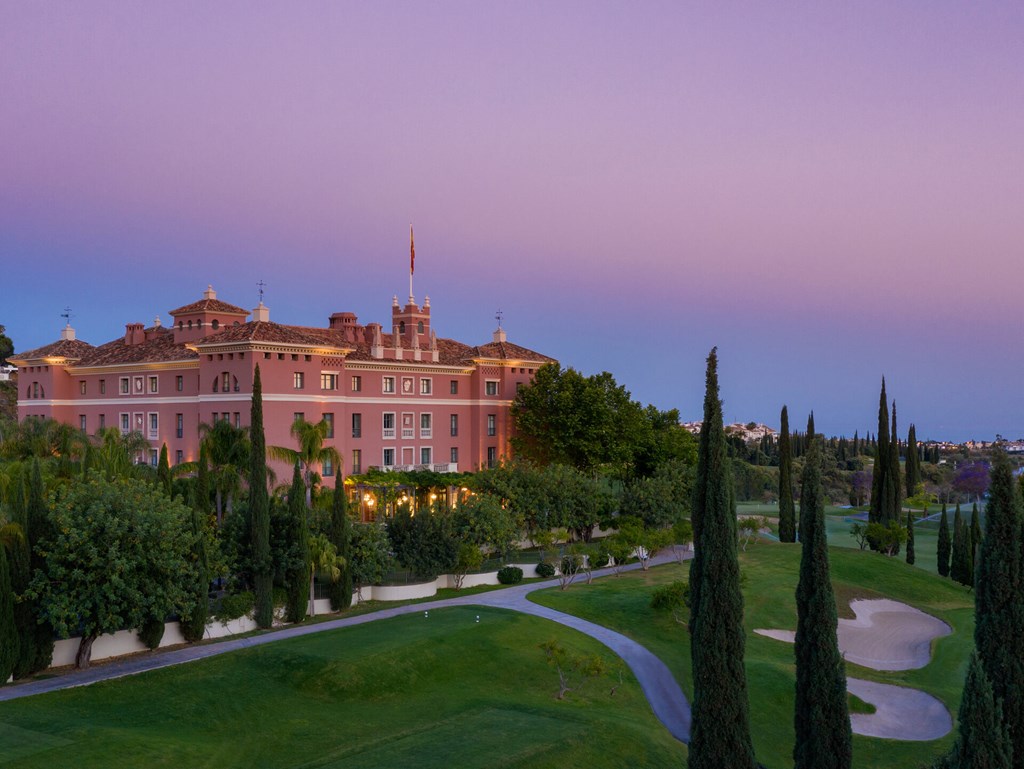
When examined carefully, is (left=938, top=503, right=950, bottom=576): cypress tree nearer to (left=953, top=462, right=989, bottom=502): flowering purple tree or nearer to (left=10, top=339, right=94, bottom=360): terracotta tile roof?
(left=953, top=462, right=989, bottom=502): flowering purple tree

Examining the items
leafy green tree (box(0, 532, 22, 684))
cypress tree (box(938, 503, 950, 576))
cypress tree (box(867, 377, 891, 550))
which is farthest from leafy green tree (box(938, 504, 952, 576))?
leafy green tree (box(0, 532, 22, 684))

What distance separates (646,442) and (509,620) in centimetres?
3626

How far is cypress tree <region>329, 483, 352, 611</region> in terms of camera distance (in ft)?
132

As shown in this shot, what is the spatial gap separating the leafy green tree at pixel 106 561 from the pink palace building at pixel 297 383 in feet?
78.3

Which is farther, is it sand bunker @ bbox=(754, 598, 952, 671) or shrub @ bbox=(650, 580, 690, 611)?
sand bunker @ bbox=(754, 598, 952, 671)

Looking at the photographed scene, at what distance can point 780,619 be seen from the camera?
134 ft

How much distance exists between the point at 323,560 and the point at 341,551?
1709mm

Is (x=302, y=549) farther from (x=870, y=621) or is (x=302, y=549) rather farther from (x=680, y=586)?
(x=870, y=621)

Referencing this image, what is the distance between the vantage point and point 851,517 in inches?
3361

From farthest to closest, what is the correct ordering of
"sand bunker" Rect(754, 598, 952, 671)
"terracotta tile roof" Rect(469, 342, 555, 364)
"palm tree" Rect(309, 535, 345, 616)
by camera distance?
"terracotta tile roof" Rect(469, 342, 555, 364), "palm tree" Rect(309, 535, 345, 616), "sand bunker" Rect(754, 598, 952, 671)

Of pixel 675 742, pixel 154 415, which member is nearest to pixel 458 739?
pixel 675 742

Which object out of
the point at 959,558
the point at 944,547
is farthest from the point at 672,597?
the point at 944,547

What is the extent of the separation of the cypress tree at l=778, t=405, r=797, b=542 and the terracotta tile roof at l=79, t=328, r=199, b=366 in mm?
43023

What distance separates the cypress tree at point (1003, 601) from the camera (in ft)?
48.9
